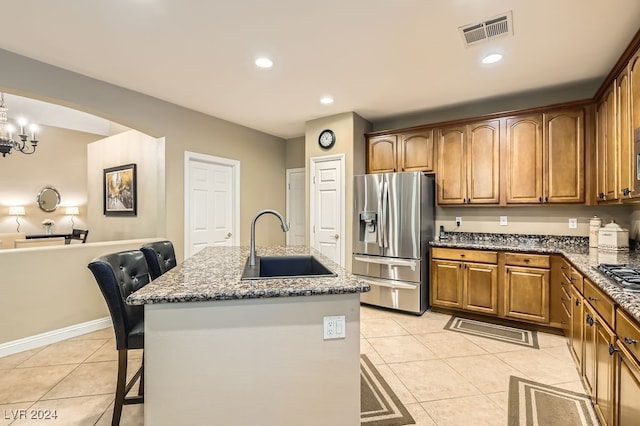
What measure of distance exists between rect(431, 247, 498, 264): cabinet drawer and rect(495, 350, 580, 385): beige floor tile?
0.96 metres

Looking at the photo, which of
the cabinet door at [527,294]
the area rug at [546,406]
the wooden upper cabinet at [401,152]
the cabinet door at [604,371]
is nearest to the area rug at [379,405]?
the area rug at [546,406]

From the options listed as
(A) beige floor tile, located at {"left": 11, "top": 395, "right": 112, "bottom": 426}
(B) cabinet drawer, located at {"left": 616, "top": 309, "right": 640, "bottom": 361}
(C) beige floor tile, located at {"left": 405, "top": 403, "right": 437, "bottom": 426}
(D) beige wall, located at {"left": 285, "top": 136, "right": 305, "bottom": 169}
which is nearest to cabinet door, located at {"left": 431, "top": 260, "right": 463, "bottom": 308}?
(C) beige floor tile, located at {"left": 405, "top": 403, "right": 437, "bottom": 426}

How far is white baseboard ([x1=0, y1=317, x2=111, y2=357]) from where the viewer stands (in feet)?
8.76

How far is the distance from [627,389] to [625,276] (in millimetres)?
610

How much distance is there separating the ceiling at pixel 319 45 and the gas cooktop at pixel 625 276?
1690 millimetres

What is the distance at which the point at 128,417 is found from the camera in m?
1.86

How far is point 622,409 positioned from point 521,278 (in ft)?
6.31

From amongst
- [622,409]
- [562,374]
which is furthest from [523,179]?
[622,409]

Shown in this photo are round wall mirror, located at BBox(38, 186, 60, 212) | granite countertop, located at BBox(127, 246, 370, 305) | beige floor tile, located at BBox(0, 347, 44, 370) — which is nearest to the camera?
granite countertop, located at BBox(127, 246, 370, 305)

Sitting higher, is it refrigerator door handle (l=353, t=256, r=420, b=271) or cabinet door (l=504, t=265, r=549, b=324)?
refrigerator door handle (l=353, t=256, r=420, b=271)

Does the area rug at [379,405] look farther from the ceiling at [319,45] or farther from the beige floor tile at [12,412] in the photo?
the ceiling at [319,45]

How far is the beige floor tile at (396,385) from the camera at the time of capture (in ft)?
6.68

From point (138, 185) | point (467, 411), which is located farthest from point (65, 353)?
point (467, 411)

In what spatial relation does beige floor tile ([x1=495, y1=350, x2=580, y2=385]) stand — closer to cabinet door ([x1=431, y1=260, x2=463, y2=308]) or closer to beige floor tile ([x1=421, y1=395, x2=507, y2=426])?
beige floor tile ([x1=421, y1=395, x2=507, y2=426])
